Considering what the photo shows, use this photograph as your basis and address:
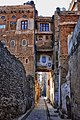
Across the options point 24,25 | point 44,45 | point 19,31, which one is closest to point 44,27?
point 44,45

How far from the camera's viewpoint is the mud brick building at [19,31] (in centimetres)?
3656

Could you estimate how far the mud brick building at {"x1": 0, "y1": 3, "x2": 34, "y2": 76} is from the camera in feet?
120

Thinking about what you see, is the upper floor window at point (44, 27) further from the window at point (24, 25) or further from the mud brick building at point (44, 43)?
the window at point (24, 25)

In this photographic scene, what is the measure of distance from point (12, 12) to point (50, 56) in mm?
8293

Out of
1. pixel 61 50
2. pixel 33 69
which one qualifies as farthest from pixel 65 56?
pixel 33 69

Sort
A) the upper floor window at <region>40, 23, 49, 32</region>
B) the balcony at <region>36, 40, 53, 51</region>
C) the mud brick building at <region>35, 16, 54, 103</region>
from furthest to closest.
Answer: the upper floor window at <region>40, 23, 49, 32</region>, the mud brick building at <region>35, 16, 54, 103</region>, the balcony at <region>36, 40, 53, 51</region>

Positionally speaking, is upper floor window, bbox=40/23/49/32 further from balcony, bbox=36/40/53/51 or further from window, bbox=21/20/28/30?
window, bbox=21/20/28/30

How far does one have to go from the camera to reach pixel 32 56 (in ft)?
119

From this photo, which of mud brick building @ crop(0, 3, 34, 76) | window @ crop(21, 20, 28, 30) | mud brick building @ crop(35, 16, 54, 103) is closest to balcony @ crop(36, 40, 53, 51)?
mud brick building @ crop(35, 16, 54, 103)

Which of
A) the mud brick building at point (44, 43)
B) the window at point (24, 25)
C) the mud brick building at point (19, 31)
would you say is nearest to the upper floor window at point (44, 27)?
the mud brick building at point (44, 43)

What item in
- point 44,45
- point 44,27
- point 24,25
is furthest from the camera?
point 44,27

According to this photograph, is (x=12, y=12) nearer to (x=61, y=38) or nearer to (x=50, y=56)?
(x=50, y=56)

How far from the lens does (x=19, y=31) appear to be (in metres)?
37.6

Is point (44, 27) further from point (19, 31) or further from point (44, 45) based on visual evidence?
point (19, 31)
